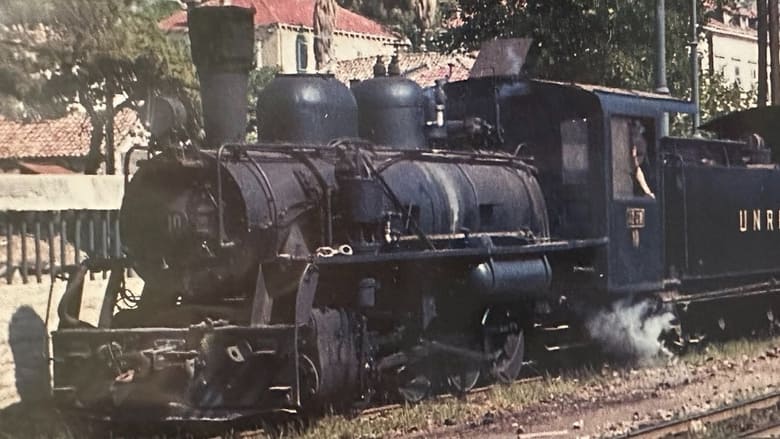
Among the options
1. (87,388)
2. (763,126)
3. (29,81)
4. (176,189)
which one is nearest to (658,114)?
(763,126)

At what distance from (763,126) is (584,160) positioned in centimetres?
637

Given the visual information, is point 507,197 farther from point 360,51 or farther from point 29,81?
point 360,51

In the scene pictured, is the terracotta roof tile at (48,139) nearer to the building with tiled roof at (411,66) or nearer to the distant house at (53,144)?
the distant house at (53,144)

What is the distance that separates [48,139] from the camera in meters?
A: 44.9

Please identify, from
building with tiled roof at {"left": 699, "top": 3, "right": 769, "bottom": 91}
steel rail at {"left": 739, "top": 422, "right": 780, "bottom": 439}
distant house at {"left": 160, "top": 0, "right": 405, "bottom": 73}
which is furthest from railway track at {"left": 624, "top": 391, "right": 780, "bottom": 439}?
building with tiled roof at {"left": 699, "top": 3, "right": 769, "bottom": 91}

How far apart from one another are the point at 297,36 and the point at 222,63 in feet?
170

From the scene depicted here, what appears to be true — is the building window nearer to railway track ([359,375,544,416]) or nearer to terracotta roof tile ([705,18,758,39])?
terracotta roof tile ([705,18,758,39])

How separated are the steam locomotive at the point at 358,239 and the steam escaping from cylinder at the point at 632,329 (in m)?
0.23

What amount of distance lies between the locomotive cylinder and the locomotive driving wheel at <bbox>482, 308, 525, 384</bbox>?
0.41 meters

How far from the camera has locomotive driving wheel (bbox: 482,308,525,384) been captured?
1307 centimetres

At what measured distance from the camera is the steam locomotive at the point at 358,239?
1035 centimetres

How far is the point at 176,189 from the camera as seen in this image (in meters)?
10.9

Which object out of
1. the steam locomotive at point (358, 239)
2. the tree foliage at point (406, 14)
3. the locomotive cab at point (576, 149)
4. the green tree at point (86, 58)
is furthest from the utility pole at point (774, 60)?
the tree foliage at point (406, 14)

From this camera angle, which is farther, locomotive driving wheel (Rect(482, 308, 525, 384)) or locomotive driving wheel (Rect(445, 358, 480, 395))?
locomotive driving wheel (Rect(482, 308, 525, 384))
